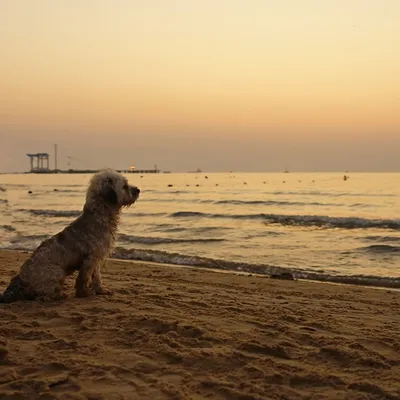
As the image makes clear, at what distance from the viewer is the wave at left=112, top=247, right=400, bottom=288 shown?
11492mm

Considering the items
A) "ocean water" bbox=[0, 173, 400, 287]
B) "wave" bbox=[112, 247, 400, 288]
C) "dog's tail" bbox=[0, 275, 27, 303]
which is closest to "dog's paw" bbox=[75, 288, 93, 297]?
"dog's tail" bbox=[0, 275, 27, 303]

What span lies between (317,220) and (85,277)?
811 inches

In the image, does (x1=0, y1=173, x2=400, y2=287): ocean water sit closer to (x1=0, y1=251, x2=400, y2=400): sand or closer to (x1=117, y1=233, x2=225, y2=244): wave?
(x1=117, y1=233, x2=225, y2=244): wave

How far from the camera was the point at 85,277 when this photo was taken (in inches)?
292

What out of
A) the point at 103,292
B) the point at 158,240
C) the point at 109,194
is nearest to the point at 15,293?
the point at 103,292

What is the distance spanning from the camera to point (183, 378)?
4.18 m

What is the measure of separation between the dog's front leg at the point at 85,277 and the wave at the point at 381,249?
11.4 meters

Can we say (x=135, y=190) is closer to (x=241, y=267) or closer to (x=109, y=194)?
(x=109, y=194)

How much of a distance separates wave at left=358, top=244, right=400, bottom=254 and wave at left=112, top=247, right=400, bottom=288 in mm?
4660

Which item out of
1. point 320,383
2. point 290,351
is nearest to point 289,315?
point 290,351

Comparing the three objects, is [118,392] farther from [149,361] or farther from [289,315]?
[289,315]

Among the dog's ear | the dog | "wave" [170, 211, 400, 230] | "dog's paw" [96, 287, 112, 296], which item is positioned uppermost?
the dog's ear

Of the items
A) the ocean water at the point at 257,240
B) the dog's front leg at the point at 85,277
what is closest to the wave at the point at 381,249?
the ocean water at the point at 257,240

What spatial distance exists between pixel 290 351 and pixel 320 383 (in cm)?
80
